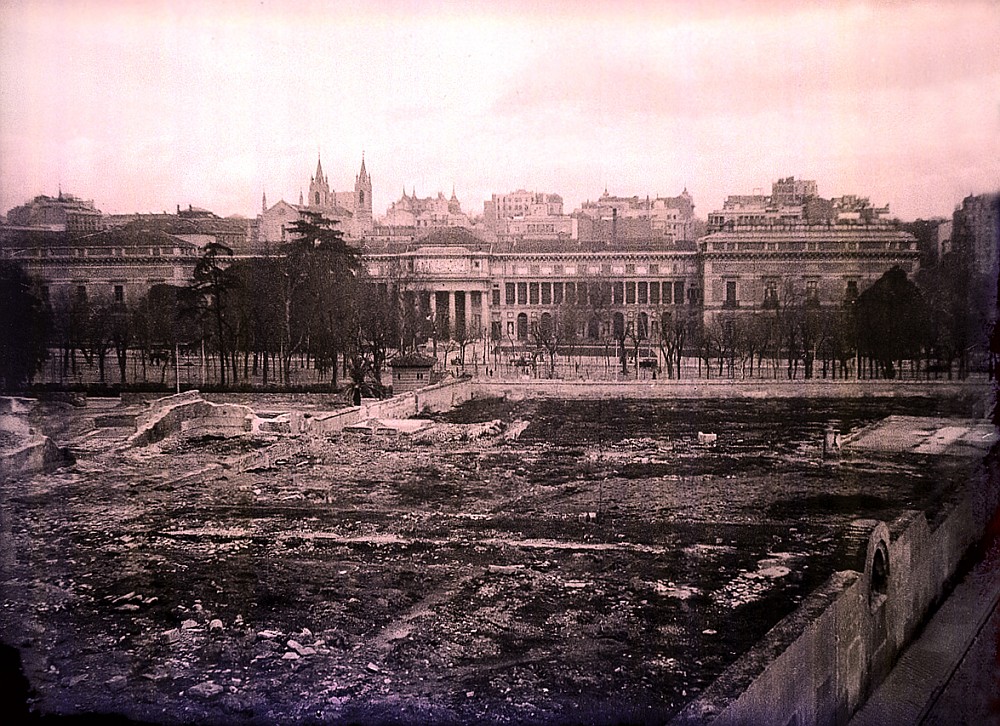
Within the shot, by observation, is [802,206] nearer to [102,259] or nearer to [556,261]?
[102,259]

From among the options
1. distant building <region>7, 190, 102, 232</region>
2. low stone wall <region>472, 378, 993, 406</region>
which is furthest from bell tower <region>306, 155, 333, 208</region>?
low stone wall <region>472, 378, 993, 406</region>

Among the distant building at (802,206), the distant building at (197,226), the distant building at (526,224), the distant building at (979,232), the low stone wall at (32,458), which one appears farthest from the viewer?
the distant building at (526,224)

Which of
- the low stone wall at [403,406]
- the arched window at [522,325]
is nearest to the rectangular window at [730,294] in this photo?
the low stone wall at [403,406]

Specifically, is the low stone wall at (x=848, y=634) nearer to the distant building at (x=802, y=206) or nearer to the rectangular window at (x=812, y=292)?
the distant building at (x=802, y=206)

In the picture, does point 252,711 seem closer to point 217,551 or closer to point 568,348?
point 217,551

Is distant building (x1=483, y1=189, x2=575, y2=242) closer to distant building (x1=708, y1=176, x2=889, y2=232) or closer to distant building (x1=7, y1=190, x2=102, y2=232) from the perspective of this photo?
distant building (x1=708, y1=176, x2=889, y2=232)

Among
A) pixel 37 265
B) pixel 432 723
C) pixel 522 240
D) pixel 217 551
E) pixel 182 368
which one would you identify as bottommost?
pixel 432 723

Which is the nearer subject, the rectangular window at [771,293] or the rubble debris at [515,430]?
the rubble debris at [515,430]

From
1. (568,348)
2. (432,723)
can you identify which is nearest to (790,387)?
(432,723)
